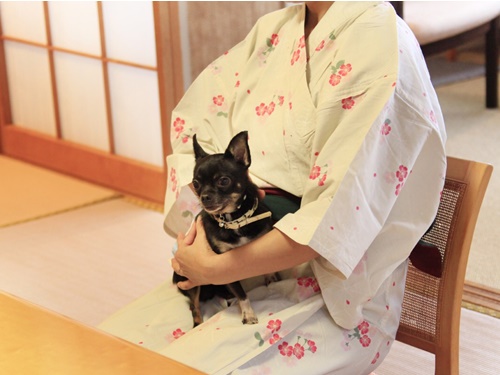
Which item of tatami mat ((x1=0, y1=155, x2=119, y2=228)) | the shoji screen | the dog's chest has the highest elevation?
the dog's chest

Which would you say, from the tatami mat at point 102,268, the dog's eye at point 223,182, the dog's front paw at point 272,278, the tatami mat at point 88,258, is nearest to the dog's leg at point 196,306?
the dog's front paw at point 272,278

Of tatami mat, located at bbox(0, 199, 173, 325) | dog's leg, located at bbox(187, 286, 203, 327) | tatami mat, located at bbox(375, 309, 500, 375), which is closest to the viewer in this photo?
dog's leg, located at bbox(187, 286, 203, 327)

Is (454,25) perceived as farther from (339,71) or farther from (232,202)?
(232,202)

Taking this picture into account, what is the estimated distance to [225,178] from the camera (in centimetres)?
149

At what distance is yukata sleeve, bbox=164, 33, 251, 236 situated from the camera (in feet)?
5.88

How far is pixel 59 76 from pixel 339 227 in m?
2.65

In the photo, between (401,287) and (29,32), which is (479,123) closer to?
(29,32)

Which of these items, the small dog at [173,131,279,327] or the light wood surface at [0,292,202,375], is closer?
the light wood surface at [0,292,202,375]

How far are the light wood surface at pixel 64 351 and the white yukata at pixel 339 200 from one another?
1.10 ft

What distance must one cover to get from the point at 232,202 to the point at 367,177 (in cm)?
26

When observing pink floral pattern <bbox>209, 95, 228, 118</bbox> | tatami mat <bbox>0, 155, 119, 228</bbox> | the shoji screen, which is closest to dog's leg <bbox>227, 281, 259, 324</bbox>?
pink floral pattern <bbox>209, 95, 228, 118</bbox>

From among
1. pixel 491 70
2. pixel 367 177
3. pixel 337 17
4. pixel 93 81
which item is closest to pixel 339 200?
pixel 367 177

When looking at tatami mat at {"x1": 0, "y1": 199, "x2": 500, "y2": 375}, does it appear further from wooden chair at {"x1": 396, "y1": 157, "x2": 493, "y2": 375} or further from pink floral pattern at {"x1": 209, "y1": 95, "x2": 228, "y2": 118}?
pink floral pattern at {"x1": 209, "y1": 95, "x2": 228, "y2": 118}

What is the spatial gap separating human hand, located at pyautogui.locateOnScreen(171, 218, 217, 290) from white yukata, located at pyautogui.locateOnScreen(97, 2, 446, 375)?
2.9 inches
